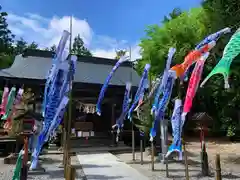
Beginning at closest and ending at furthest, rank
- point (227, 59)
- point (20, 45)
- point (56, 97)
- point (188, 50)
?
point (227, 59)
point (56, 97)
point (188, 50)
point (20, 45)

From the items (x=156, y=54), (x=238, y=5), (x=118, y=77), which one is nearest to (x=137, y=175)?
(x=238, y=5)

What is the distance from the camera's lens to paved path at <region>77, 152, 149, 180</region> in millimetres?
6477

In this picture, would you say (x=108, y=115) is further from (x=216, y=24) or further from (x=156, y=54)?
(x=216, y=24)

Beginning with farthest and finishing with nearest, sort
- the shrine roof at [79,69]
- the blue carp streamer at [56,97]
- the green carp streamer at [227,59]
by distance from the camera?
the shrine roof at [79,69], the blue carp streamer at [56,97], the green carp streamer at [227,59]

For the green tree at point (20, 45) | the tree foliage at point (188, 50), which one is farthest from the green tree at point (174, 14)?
the green tree at point (20, 45)

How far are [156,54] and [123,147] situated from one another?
7441mm

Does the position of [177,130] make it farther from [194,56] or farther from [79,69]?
[79,69]

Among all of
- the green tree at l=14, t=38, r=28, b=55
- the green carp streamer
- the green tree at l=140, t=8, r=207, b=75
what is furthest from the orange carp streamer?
the green tree at l=14, t=38, r=28, b=55

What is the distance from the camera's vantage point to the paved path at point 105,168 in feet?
21.2

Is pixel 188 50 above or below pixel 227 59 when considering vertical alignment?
above

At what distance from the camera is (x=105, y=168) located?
750 centimetres

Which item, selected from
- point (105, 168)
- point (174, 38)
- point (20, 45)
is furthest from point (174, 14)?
point (20, 45)

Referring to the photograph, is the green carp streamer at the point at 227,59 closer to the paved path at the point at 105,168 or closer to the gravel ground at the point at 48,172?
the paved path at the point at 105,168

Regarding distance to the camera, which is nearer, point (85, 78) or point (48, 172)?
point (48, 172)
